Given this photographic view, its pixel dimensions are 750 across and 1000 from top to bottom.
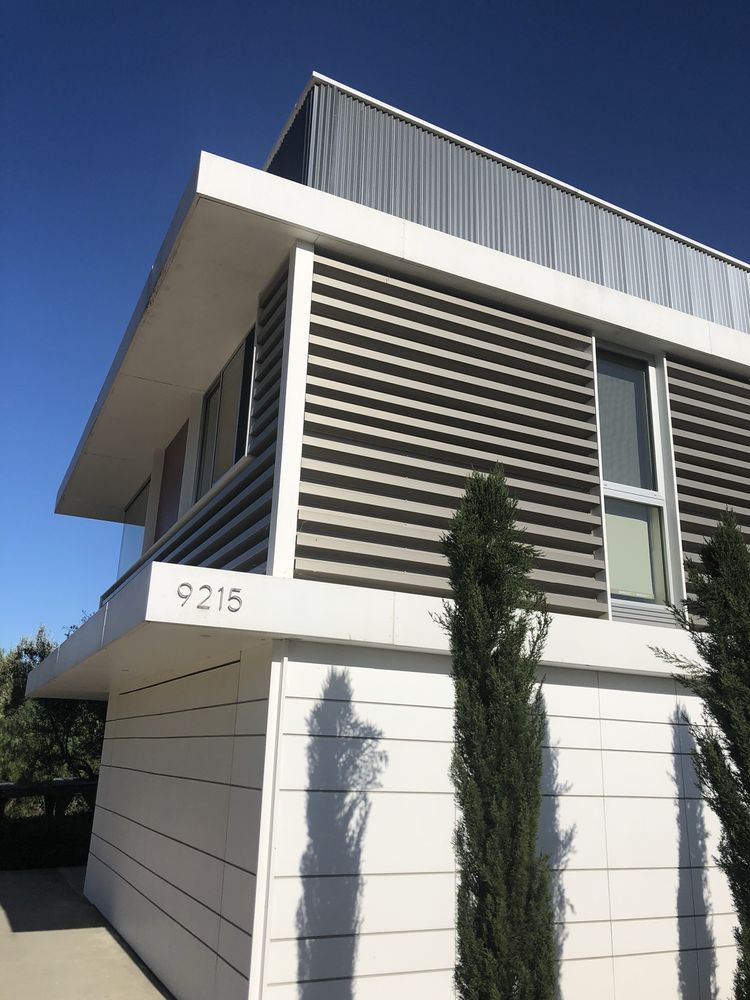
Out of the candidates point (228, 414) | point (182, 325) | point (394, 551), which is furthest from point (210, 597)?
point (182, 325)

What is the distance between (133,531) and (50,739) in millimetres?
6594

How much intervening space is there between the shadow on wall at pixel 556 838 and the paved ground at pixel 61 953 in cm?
373

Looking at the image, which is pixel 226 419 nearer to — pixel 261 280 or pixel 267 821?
pixel 261 280

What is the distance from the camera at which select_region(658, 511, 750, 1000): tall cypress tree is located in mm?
5559

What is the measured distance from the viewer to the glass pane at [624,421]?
8.26 metres

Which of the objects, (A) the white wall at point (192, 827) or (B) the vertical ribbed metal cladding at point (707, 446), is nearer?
(A) the white wall at point (192, 827)

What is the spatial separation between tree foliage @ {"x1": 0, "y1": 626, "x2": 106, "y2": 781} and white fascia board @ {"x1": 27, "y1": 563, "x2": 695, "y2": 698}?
11.6m

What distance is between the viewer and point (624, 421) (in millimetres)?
8477

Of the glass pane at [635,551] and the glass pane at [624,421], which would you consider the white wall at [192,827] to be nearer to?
the glass pane at [635,551]

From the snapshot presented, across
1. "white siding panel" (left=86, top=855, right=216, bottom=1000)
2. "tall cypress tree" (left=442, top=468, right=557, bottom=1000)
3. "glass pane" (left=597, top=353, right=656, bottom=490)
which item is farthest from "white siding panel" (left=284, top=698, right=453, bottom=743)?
"glass pane" (left=597, top=353, right=656, bottom=490)

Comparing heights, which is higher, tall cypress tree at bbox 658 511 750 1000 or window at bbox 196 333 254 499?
window at bbox 196 333 254 499

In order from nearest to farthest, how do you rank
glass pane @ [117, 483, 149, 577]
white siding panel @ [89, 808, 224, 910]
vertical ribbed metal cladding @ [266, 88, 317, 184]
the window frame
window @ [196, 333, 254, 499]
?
white siding panel @ [89, 808, 224, 910], vertical ribbed metal cladding @ [266, 88, 317, 184], the window frame, window @ [196, 333, 254, 499], glass pane @ [117, 483, 149, 577]

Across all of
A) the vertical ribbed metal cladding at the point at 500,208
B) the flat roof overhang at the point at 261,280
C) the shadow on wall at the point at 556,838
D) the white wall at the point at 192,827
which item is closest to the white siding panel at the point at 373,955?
the white wall at the point at 192,827

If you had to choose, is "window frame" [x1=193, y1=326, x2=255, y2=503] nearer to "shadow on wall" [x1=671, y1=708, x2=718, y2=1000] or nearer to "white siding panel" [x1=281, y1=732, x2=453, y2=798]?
"white siding panel" [x1=281, y1=732, x2=453, y2=798]
